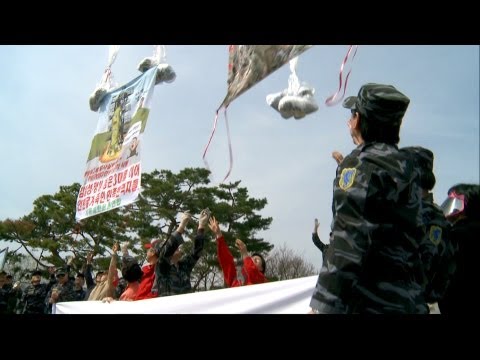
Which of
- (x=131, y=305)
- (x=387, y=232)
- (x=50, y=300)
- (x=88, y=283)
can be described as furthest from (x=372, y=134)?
(x=50, y=300)

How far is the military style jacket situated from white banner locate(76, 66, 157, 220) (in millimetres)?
2844

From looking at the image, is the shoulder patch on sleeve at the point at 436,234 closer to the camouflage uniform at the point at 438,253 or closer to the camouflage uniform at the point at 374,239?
the camouflage uniform at the point at 438,253

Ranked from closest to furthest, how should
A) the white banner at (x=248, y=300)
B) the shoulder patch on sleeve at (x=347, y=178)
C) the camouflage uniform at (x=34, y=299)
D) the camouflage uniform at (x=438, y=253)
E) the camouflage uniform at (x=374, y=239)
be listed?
1. the camouflage uniform at (x=374, y=239)
2. the shoulder patch on sleeve at (x=347, y=178)
3. the camouflage uniform at (x=438, y=253)
4. the white banner at (x=248, y=300)
5. the camouflage uniform at (x=34, y=299)

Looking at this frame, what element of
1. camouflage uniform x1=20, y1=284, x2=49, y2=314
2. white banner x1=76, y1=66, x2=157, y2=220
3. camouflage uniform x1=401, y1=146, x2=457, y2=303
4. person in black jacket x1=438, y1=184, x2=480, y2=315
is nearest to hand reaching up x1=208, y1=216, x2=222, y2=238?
white banner x1=76, y1=66, x2=157, y2=220

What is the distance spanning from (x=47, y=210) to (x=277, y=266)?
12428 millimetres

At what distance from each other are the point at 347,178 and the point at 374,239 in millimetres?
227

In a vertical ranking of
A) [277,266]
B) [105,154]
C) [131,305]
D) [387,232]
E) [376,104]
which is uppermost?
[277,266]

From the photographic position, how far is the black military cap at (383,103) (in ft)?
5.99

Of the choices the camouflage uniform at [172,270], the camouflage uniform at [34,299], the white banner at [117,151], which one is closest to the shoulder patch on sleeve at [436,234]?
the camouflage uniform at [172,270]

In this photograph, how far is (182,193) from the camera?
69.9 ft

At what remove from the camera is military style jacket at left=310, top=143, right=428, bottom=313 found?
5.17 ft
